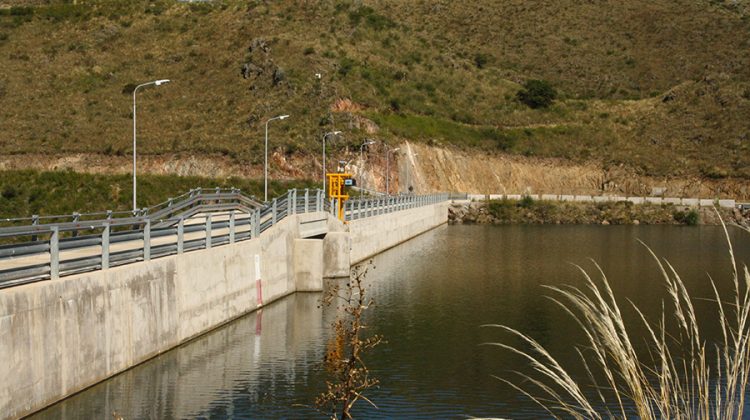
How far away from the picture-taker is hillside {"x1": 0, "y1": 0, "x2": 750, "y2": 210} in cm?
9288

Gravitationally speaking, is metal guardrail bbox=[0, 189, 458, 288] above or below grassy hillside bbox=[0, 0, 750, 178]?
below

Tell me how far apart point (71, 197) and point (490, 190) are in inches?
2374

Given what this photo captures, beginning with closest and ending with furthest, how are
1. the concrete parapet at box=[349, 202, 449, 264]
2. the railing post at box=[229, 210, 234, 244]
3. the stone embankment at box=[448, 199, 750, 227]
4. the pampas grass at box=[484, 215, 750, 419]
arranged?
1. the pampas grass at box=[484, 215, 750, 419]
2. the railing post at box=[229, 210, 234, 244]
3. the concrete parapet at box=[349, 202, 449, 264]
4. the stone embankment at box=[448, 199, 750, 227]

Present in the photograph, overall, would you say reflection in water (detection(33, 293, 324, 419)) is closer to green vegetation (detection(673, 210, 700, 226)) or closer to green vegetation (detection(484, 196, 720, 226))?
green vegetation (detection(484, 196, 720, 226))

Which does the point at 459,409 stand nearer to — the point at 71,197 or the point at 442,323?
the point at 442,323

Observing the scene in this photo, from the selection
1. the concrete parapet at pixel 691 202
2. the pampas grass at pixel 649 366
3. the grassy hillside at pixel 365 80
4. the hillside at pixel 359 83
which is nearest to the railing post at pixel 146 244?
the pampas grass at pixel 649 366

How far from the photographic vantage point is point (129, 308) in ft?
63.2

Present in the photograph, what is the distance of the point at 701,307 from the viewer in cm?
3256

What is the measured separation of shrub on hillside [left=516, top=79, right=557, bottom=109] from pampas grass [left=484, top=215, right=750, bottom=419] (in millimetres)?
84580

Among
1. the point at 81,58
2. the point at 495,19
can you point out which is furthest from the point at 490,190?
the point at 495,19

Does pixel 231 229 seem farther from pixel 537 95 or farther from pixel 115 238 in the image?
pixel 537 95

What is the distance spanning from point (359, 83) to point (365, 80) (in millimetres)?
2074

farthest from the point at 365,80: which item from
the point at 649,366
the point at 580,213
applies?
the point at 649,366

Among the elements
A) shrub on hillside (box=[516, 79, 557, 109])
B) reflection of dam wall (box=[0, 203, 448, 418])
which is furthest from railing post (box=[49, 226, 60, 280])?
shrub on hillside (box=[516, 79, 557, 109])
